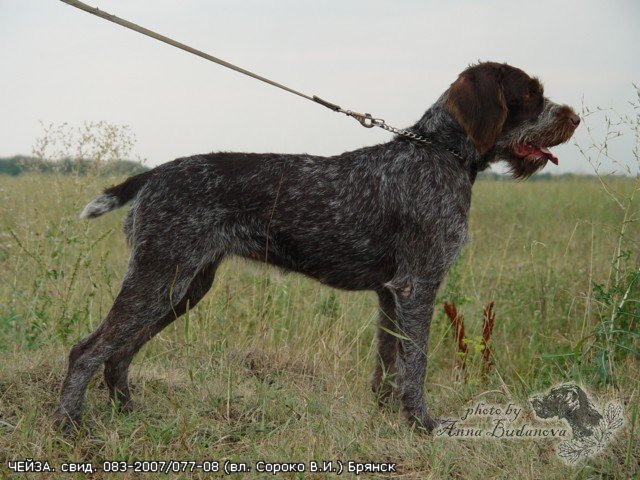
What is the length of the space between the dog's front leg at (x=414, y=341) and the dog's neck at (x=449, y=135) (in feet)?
3.02

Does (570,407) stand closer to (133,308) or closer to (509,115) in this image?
(509,115)

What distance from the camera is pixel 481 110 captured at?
Answer: 4.32 metres

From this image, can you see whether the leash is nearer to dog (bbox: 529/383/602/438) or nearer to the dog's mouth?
the dog's mouth

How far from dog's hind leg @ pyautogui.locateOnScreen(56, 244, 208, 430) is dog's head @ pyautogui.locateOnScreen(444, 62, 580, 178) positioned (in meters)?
1.93

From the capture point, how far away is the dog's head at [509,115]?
4324mm

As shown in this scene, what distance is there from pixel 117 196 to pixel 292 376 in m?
1.89

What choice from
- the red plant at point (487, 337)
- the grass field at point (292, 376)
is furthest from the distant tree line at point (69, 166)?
the red plant at point (487, 337)

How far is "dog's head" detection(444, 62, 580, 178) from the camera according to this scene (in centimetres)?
432

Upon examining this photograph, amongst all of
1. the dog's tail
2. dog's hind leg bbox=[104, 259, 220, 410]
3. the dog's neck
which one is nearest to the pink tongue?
the dog's neck

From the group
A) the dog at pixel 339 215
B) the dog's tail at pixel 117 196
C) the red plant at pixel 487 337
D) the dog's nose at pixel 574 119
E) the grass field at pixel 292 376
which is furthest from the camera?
the red plant at pixel 487 337

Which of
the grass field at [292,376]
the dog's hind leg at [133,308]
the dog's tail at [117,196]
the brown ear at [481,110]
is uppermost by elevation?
the brown ear at [481,110]

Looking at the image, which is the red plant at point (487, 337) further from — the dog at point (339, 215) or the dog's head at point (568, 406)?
the dog at point (339, 215)

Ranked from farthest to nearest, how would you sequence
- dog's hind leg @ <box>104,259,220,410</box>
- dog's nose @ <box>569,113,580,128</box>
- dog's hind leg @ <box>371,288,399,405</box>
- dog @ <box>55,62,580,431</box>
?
1. dog's hind leg @ <box>371,288,399,405</box>
2. dog's nose @ <box>569,113,580,128</box>
3. dog's hind leg @ <box>104,259,220,410</box>
4. dog @ <box>55,62,580,431</box>

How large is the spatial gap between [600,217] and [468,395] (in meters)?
9.05
